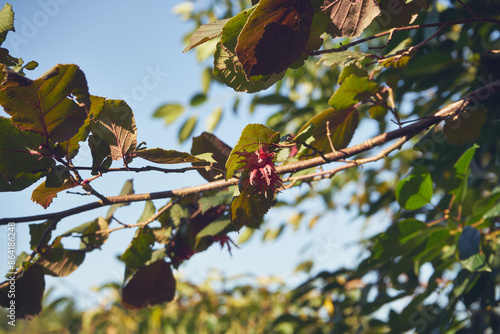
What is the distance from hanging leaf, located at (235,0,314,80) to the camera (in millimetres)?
618

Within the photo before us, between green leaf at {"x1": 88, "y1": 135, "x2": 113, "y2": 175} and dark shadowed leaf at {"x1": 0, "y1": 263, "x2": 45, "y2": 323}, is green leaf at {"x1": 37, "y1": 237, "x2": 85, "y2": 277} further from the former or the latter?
green leaf at {"x1": 88, "y1": 135, "x2": 113, "y2": 175}

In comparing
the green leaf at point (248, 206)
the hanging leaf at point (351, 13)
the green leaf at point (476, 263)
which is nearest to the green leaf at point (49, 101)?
the green leaf at point (248, 206)

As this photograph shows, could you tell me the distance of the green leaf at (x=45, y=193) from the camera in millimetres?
764

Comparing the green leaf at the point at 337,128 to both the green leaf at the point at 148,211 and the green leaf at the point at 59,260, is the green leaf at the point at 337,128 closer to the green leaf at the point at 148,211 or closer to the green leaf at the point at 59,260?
the green leaf at the point at 148,211

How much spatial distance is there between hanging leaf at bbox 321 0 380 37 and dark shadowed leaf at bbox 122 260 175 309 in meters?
0.68

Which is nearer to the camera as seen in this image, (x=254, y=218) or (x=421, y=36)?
(x=254, y=218)

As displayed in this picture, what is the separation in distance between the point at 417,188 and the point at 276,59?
0.58 meters

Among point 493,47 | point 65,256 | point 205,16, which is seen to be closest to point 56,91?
point 65,256

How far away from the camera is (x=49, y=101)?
2.24 ft

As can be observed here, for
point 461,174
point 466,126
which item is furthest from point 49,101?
point 461,174

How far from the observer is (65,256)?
3.18ft

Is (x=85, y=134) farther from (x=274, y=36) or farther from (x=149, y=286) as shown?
(x=149, y=286)

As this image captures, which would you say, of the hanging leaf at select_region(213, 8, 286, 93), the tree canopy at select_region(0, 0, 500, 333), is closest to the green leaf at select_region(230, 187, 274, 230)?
the tree canopy at select_region(0, 0, 500, 333)

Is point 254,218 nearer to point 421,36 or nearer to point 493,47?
point 421,36
